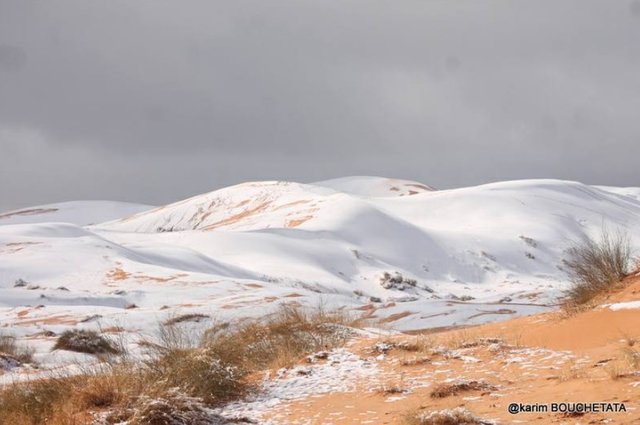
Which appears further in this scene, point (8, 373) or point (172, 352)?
point (8, 373)

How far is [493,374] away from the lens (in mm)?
9117

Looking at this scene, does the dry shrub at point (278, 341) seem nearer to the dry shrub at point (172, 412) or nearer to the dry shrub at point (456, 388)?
the dry shrub at point (172, 412)

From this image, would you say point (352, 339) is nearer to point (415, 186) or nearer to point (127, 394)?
point (127, 394)

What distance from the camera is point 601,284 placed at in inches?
539

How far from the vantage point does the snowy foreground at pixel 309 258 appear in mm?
32125

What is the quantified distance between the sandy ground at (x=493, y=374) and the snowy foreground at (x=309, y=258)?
356 inches

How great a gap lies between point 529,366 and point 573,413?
297 centimetres

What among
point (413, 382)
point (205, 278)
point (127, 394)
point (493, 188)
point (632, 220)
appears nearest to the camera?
point (127, 394)

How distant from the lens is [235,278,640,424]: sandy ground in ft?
23.6

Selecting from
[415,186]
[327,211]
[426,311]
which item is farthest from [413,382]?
[415,186]

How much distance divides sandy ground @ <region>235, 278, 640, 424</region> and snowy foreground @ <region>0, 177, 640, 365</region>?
9.05m

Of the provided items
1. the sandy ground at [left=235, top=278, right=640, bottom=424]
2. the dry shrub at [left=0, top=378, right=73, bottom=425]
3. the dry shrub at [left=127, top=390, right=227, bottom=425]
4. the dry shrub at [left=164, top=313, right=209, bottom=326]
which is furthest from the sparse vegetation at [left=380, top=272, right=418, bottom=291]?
the dry shrub at [left=127, top=390, right=227, bottom=425]

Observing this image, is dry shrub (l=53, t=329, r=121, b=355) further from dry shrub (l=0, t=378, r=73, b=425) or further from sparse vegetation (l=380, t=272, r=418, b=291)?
sparse vegetation (l=380, t=272, r=418, b=291)

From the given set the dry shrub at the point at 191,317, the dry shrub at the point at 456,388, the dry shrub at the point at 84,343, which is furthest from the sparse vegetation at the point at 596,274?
the dry shrub at the point at 191,317
